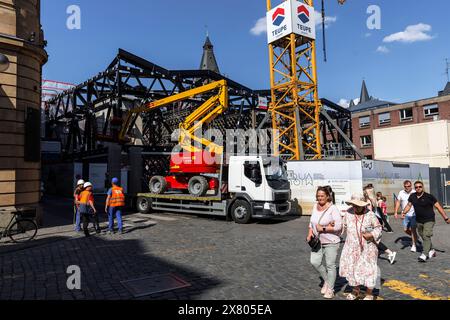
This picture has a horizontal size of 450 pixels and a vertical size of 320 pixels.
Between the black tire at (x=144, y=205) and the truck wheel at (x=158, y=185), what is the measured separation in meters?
0.60

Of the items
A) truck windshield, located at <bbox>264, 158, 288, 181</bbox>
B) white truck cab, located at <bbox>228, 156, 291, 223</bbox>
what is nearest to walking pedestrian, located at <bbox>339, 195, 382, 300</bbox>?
white truck cab, located at <bbox>228, 156, 291, 223</bbox>

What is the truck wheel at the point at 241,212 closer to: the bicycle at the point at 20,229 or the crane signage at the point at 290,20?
the bicycle at the point at 20,229

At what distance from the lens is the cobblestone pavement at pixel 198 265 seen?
5445 mm

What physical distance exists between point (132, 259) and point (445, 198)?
21409mm

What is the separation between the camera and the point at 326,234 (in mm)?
5043

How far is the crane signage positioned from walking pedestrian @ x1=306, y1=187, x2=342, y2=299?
26.0 m

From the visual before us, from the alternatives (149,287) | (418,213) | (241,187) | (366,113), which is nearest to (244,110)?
(366,113)

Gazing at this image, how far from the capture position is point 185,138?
16.8 metres

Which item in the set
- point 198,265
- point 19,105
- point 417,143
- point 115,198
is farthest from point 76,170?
point 417,143

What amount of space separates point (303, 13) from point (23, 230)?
27.6 m

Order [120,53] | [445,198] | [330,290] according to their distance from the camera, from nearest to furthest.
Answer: [330,290] → [445,198] → [120,53]

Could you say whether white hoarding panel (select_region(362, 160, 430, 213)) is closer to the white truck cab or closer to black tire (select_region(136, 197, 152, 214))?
the white truck cab

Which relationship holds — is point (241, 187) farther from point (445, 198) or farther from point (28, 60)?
point (445, 198)

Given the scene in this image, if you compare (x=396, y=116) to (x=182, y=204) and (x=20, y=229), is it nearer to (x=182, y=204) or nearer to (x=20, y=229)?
(x=182, y=204)
